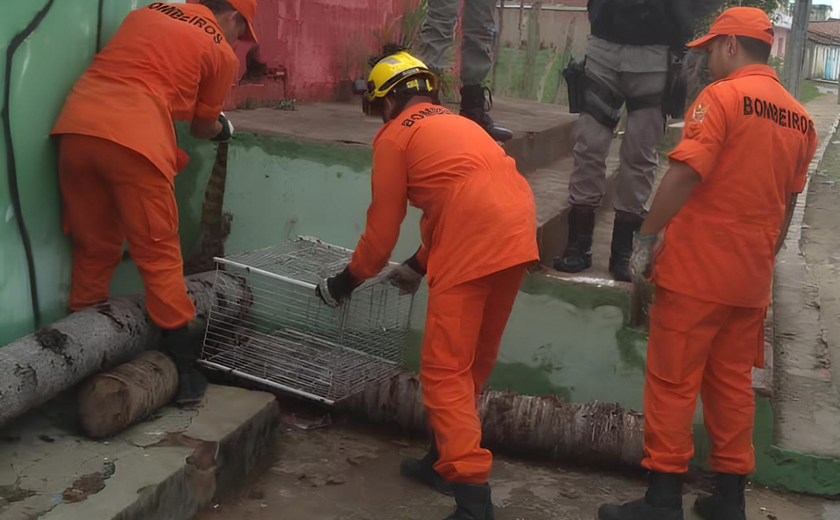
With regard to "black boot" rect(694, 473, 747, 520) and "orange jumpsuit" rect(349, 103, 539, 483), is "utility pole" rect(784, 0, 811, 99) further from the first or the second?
"orange jumpsuit" rect(349, 103, 539, 483)

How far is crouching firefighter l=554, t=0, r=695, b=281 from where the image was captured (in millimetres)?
4367

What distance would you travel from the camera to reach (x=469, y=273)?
3.08 meters

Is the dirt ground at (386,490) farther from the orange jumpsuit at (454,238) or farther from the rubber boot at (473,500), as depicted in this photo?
the orange jumpsuit at (454,238)

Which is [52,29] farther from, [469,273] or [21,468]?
[469,273]

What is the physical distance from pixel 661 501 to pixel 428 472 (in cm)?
96

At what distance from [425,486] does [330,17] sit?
4203 millimetres

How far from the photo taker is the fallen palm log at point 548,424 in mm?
4086

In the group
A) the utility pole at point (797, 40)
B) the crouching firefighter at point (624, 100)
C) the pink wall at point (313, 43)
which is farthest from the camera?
the utility pole at point (797, 40)

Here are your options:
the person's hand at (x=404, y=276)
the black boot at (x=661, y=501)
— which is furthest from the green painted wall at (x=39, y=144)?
the black boot at (x=661, y=501)

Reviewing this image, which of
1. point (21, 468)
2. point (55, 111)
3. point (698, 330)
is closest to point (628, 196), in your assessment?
point (698, 330)

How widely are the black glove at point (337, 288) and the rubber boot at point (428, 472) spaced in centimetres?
75

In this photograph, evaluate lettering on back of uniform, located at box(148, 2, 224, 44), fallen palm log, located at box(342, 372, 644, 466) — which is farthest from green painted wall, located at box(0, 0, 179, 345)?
fallen palm log, located at box(342, 372, 644, 466)

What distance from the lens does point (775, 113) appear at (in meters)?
3.20

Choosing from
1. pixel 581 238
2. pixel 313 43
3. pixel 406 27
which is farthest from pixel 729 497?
pixel 406 27
